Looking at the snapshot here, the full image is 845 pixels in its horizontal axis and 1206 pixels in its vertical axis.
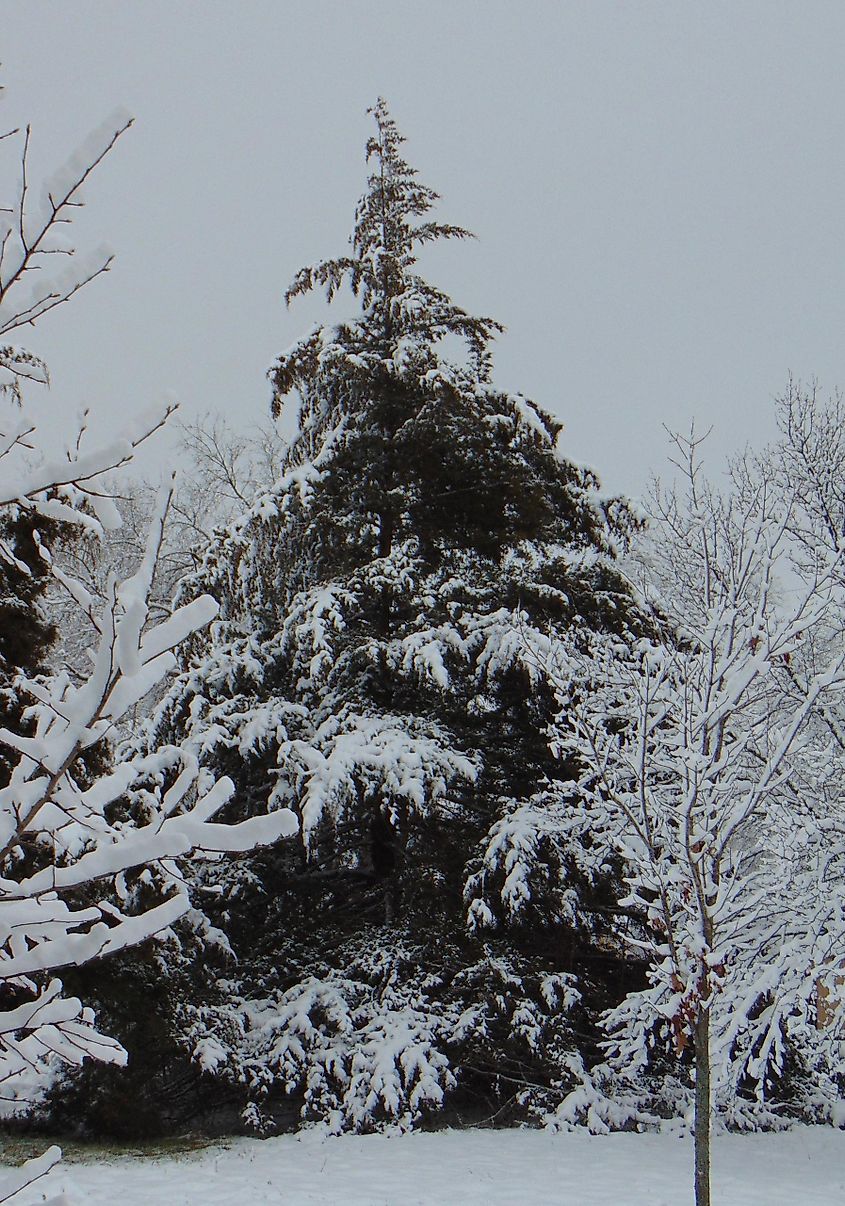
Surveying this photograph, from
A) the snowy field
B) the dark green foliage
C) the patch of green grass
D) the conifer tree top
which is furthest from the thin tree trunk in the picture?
the conifer tree top

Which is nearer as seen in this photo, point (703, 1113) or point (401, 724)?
point (703, 1113)

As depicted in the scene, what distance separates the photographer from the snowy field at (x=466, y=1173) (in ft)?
18.2

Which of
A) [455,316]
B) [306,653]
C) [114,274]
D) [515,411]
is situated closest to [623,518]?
[515,411]

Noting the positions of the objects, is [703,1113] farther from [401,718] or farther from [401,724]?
[401,718]

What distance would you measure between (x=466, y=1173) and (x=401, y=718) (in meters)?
3.66

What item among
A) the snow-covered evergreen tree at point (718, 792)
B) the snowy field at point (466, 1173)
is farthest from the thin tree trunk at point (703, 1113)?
the snowy field at point (466, 1173)

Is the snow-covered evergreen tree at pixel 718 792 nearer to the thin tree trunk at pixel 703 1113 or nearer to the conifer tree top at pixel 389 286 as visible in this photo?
the thin tree trunk at pixel 703 1113

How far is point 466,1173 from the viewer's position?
20.5 feet

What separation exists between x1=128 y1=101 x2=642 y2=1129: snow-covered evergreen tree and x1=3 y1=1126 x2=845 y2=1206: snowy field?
20.8 inches

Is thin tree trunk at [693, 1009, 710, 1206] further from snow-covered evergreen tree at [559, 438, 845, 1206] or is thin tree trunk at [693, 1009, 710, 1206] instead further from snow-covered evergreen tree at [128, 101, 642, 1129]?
snow-covered evergreen tree at [128, 101, 642, 1129]

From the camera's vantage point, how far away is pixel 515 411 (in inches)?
383

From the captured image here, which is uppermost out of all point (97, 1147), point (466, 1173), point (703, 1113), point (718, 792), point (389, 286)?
point (389, 286)

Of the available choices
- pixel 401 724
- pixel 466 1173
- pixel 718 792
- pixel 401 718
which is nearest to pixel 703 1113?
pixel 718 792

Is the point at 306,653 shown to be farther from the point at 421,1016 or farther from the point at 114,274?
the point at 114,274
